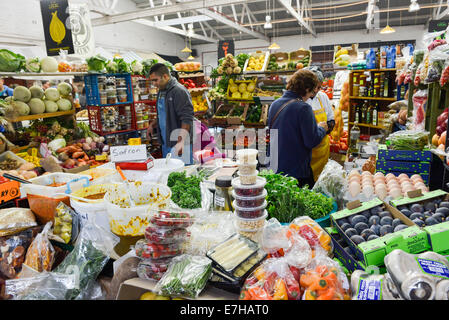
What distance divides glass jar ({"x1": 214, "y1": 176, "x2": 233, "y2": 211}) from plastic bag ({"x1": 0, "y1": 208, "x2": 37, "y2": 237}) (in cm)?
108

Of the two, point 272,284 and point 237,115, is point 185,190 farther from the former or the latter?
point 237,115

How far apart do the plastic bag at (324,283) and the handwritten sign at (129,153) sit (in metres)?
1.66

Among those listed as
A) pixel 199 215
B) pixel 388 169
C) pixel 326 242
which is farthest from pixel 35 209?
pixel 388 169

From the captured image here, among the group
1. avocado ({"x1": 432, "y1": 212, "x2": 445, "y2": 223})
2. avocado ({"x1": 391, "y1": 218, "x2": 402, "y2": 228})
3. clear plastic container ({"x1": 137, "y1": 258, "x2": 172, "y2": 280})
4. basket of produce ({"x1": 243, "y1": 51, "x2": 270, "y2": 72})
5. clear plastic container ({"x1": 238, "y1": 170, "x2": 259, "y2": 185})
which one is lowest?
clear plastic container ({"x1": 137, "y1": 258, "x2": 172, "y2": 280})

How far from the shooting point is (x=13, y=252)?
5.27ft

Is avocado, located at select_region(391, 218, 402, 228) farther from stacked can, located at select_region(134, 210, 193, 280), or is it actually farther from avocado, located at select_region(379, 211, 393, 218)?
stacked can, located at select_region(134, 210, 193, 280)

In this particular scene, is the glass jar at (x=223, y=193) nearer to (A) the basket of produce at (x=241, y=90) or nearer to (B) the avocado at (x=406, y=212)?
(B) the avocado at (x=406, y=212)

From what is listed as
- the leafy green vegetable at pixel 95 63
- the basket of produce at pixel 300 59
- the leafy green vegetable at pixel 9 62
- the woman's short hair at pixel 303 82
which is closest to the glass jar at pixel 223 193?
the woman's short hair at pixel 303 82

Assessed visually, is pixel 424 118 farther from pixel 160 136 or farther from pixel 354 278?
pixel 160 136

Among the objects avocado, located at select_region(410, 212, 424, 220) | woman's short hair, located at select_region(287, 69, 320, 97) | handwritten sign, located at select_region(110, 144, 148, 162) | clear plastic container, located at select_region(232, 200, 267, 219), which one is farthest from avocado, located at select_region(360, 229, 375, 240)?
woman's short hair, located at select_region(287, 69, 320, 97)

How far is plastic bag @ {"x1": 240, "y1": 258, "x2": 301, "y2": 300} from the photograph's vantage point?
1.16 m

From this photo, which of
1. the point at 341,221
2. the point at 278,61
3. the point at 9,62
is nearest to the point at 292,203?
the point at 341,221

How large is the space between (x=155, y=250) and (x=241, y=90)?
5.71 m

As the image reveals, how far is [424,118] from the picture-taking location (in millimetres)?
3529
